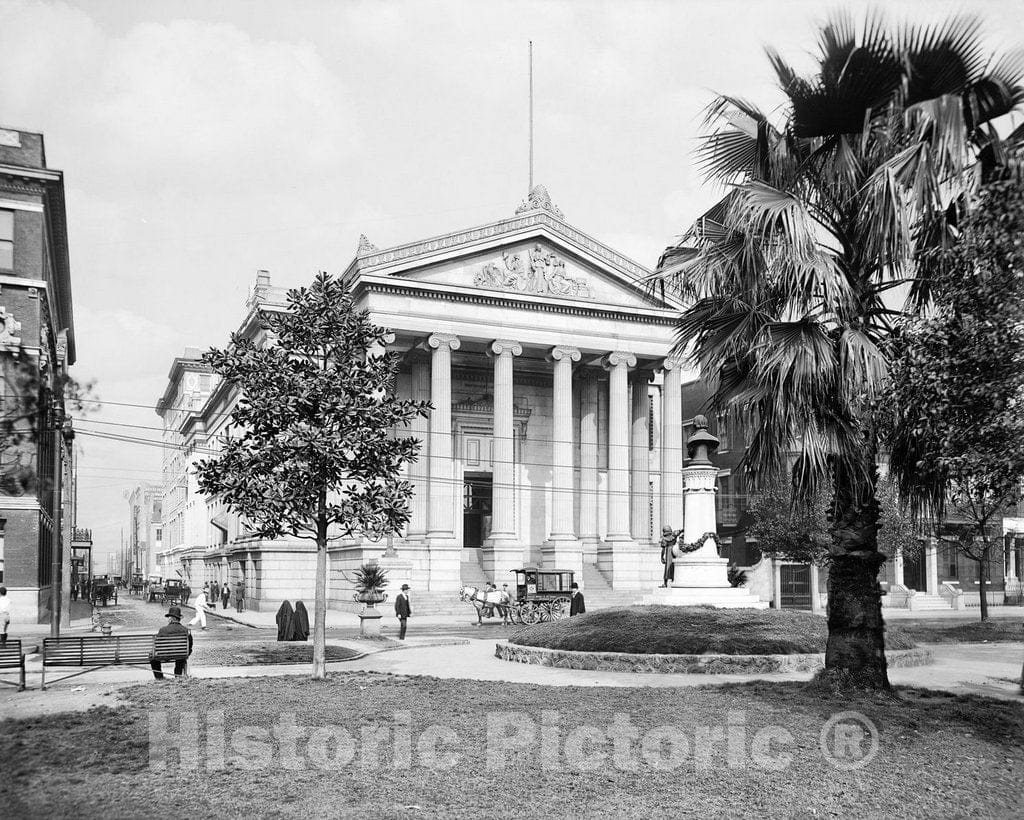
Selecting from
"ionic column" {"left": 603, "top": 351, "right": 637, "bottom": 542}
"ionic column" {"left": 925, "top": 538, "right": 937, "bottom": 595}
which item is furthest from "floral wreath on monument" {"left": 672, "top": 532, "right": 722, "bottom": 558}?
"ionic column" {"left": 925, "top": 538, "right": 937, "bottom": 595}

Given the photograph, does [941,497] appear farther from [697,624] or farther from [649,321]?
[649,321]

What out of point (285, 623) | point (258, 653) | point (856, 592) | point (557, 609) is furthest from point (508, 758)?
point (557, 609)

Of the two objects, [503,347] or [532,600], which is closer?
[532,600]

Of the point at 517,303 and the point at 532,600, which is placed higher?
the point at 517,303

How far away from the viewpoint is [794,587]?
53156 millimetres

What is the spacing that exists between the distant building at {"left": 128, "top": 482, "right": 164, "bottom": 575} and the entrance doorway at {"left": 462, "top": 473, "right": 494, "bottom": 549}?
90322 mm

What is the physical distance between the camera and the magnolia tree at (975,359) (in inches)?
404

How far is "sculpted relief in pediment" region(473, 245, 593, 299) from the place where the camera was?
5241 centimetres

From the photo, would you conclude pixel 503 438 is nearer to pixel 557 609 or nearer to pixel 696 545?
pixel 557 609

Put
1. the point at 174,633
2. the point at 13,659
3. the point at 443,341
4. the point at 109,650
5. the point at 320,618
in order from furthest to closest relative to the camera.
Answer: the point at 443,341 → the point at 174,633 → the point at 320,618 → the point at 109,650 → the point at 13,659

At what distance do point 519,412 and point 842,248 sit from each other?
4606 centimetres

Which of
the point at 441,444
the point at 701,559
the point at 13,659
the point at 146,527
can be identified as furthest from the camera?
the point at 146,527

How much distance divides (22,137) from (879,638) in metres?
36.0

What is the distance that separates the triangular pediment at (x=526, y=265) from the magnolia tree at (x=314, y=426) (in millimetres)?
32766
